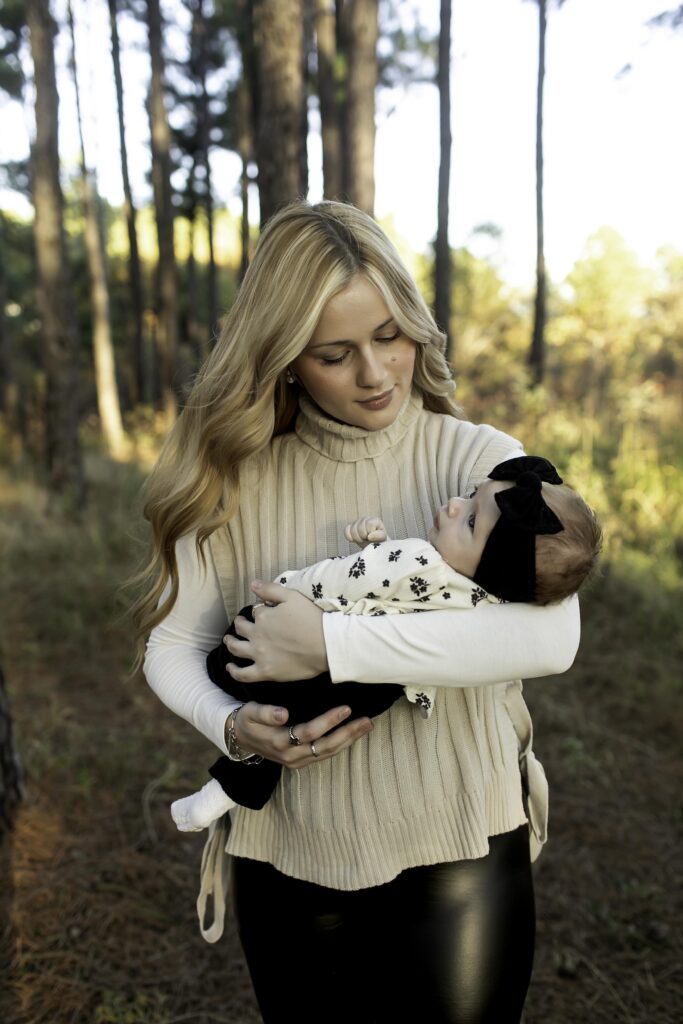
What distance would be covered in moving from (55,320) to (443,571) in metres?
8.29

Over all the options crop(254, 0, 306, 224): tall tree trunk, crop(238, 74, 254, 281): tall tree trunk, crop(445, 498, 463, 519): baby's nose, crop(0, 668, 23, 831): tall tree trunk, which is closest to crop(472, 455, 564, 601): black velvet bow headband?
crop(445, 498, 463, 519): baby's nose

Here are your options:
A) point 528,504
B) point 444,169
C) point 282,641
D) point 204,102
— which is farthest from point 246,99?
point 282,641

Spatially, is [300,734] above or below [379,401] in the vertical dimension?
below

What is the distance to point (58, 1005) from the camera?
8.18 ft

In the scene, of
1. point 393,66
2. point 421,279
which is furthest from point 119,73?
point 421,279

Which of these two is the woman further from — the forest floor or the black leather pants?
the forest floor

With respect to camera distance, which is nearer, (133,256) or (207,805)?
(207,805)

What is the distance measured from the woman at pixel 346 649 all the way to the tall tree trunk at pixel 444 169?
23.3ft

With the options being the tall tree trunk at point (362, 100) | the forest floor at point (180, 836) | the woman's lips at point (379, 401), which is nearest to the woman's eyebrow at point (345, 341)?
the woman's lips at point (379, 401)

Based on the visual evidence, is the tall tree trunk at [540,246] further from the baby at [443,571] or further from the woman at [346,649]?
the baby at [443,571]

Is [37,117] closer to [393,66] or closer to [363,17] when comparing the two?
[363,17]

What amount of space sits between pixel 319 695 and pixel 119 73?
18144 mm

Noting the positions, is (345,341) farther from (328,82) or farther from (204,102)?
(204,102)

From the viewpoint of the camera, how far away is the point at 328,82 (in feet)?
36.4
